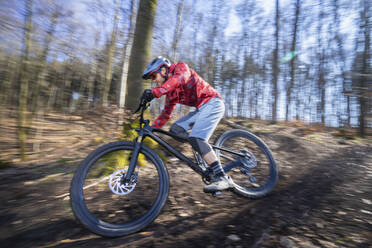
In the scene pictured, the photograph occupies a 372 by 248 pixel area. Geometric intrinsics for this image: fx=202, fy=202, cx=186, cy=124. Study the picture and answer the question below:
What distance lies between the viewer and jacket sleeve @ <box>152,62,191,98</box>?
91.6 inches

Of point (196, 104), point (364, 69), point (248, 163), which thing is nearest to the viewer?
point (196, 104)

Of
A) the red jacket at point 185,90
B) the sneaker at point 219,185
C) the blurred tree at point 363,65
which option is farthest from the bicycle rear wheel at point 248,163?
the blurred tree at point 363,65

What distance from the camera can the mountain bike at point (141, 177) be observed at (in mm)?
2047

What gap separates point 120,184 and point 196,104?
56.4 inches

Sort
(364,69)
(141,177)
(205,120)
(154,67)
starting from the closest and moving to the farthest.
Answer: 1. (154,67)
2. (205,120)
3. (141,177)
4. (364,69)

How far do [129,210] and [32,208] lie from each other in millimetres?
1167

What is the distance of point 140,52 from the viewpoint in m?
4.24

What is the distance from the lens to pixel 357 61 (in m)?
10.9

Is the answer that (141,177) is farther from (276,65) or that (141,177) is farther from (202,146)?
(276,65)

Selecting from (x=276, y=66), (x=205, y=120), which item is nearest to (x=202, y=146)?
(x=205, y=120)

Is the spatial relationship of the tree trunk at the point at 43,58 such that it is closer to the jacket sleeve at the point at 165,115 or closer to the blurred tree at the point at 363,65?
the jacket sleeve at the point at 165,115

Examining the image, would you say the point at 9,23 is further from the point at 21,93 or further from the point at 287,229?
the point at 287,229

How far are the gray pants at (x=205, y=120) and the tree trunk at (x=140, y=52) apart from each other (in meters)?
1.70

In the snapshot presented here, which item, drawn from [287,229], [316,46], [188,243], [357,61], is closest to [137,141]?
[188,243]
